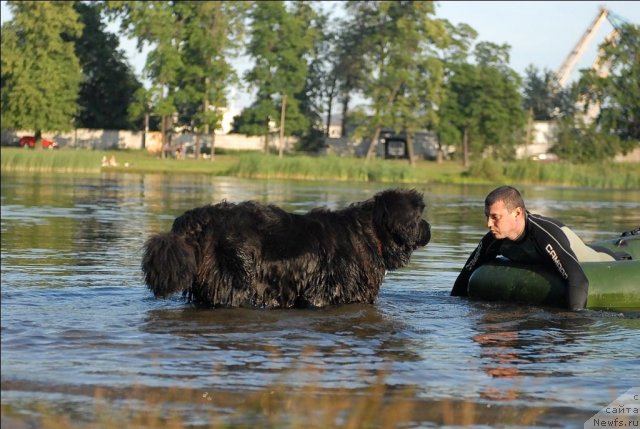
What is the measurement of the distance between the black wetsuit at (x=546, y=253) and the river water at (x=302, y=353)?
8.2 inches

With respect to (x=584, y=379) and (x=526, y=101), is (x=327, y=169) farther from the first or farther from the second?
(x=526, y=101)

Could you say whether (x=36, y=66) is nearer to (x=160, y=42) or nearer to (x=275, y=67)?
(x=160, y=42)

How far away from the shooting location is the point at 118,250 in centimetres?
1473

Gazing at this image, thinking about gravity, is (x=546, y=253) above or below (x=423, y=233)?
below

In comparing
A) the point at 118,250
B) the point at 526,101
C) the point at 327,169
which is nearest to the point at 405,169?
the point at 327,169

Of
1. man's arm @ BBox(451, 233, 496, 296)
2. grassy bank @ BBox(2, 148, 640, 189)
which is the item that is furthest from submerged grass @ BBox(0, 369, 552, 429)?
grassy bank @ BBox(2, 148, 640, 189)

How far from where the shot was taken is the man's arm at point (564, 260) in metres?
9.88

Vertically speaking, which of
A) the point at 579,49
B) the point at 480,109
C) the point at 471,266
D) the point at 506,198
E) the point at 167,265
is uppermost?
the point at 579,49

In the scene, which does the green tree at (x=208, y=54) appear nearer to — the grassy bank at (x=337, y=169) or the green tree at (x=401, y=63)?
the green tree at (x=401, y=63)

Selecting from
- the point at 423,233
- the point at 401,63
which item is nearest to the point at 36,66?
the point at 401,63

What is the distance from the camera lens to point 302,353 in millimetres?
7617

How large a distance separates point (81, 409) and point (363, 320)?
3702 mm

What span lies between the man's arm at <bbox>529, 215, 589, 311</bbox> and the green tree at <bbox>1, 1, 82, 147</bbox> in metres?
71.2

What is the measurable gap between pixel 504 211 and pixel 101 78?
81.3 meters
